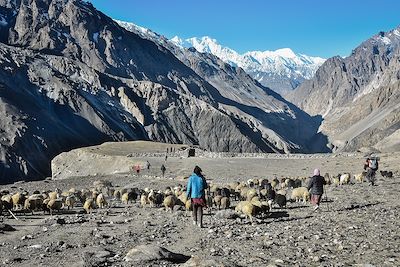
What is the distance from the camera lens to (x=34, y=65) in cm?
14488

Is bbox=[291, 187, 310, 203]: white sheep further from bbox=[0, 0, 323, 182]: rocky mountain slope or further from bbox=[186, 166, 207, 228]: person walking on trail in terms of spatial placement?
bbox=[0, 0, 323, 182]: rocky mountain slope

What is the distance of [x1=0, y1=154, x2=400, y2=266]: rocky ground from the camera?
36.3 ft

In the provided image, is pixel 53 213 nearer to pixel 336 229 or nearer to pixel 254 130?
pixel 336 229

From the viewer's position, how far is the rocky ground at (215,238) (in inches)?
436

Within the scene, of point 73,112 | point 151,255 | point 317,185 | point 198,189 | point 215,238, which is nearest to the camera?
point 151,255

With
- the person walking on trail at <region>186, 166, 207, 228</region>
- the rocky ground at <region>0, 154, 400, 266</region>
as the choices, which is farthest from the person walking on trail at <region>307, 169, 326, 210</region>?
the person walking on trail at <region>186, 166, 207, 228</region>

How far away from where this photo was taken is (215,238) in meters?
14.2

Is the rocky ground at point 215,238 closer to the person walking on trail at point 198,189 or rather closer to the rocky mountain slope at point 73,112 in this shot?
the person walking on trail at point 198,189

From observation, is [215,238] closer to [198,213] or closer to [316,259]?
[198,213]

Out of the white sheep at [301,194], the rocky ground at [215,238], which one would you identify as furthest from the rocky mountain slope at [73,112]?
the rocky ground at [215,238]

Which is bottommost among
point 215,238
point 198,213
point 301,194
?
point 215,238

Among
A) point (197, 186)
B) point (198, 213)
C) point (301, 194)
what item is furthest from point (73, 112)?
point (197, 186)

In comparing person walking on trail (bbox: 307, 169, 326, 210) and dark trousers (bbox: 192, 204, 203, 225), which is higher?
person walking on trail (bbox: 307, 169, 326, 210)

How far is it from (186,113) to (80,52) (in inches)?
2171
